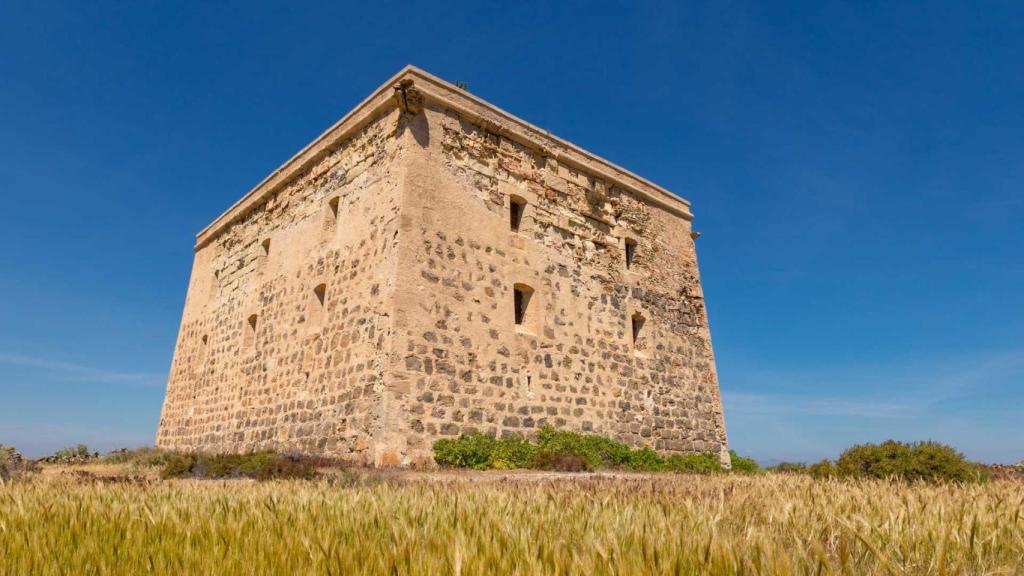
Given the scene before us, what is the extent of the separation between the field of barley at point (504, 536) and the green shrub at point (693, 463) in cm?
971

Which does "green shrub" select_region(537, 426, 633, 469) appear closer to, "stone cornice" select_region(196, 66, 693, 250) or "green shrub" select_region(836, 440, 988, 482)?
A: "green shrub" select_region(836, 440, 988, 482)

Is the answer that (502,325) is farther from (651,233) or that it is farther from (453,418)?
(651,233)

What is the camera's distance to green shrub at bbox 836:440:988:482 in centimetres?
724

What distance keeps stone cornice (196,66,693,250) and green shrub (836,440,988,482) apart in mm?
8873

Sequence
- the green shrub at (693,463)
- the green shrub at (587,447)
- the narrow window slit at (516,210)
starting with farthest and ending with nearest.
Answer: the green shrub at (693,463) < the narrow window slit at (516,210) < the green shrub at (587,447)

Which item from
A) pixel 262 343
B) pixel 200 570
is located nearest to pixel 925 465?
pixel 200 570

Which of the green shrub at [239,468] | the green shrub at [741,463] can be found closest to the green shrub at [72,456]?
the green shrub at [239,468]

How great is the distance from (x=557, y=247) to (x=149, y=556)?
38.0ft

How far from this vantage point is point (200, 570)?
6.88ft

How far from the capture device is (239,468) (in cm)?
857

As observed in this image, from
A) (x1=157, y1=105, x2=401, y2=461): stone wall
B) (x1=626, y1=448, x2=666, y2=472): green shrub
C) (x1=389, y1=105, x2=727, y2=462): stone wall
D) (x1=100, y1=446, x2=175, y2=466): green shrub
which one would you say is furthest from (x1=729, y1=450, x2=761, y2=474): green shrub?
(x1=100, y1=446, x2=175, y2=466): green shrub

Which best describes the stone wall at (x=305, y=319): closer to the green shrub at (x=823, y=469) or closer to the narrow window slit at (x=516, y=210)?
the narrow window slit at (x=516, y=210)

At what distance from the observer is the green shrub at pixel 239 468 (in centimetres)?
732

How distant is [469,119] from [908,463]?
9.57 m
